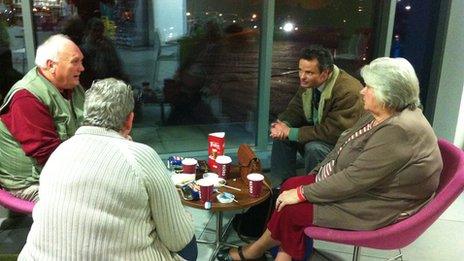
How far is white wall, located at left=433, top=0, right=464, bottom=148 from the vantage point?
351 cm

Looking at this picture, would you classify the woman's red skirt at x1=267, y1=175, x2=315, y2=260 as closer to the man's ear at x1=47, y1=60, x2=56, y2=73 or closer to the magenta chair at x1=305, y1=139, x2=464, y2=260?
the magenta chair at x1=305, y1=139, x2=464, y2=260

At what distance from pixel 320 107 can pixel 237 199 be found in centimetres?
97

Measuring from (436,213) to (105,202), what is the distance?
133 cm

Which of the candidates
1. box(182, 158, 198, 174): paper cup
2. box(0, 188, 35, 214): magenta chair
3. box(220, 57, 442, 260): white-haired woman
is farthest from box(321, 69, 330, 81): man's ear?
box(0, 188, 35, 214): magenta chair

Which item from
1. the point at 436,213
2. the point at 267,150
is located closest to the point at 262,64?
the point at 267,150

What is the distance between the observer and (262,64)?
338 centimetres

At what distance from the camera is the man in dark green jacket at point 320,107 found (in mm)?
2602

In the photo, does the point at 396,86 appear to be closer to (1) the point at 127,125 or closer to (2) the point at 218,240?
(1) the point at 127,125

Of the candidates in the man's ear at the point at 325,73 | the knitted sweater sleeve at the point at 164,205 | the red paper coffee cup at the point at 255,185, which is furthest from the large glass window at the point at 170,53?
the knitted sweater sleeve at the point at 164,205

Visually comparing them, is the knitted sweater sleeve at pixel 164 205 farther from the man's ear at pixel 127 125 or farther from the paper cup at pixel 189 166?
the paper cup at pixel 189 166

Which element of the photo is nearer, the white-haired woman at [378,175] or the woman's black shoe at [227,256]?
the white-haired woman at [378,175]

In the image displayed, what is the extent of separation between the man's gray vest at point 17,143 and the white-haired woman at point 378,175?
46.1 inches

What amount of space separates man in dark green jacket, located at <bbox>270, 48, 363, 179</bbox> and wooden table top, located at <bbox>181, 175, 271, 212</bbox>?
617 millimetres

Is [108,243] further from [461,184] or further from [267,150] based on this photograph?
[267,150]
